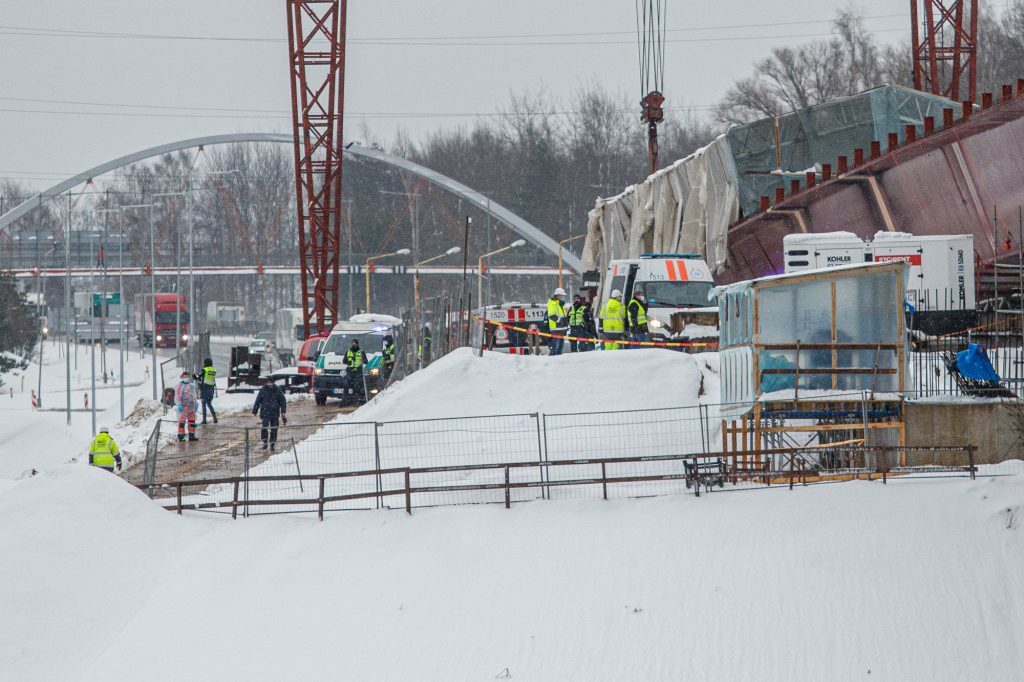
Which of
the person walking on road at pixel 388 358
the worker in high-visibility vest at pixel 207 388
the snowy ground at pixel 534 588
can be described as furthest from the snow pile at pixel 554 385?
the snowy ground at pixel 534 588

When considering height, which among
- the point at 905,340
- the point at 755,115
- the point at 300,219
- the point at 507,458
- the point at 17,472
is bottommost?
the point at 17,472

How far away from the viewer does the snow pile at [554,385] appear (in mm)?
24734

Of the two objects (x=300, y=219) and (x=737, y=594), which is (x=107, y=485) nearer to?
(x=737, y=594)

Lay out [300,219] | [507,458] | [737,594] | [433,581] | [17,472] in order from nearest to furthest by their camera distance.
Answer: [737,594] → [433,581] → [507,458] → [17,472] → [300,219]

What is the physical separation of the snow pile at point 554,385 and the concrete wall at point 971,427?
529 centimetres

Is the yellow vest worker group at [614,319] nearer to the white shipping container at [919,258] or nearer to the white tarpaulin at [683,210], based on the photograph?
the white shipping container at [919,258]

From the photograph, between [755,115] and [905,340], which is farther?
[755,115]

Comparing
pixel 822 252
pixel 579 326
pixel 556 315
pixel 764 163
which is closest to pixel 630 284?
pixel 579 326

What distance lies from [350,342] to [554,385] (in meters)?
10.5

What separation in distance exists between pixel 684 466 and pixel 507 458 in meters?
3.86

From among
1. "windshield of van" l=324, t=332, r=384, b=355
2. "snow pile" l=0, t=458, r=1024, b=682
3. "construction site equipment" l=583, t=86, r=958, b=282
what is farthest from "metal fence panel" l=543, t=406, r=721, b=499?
"construction site equipment" l=583, t=86, r=958, b=282

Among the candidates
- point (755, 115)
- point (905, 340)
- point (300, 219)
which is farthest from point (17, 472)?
point (755, 115)

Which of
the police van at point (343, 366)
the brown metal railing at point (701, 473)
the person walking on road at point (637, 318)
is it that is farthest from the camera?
the police van at point (343, 366)

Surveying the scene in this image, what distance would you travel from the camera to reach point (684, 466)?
18703 mm
